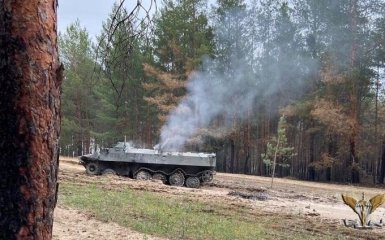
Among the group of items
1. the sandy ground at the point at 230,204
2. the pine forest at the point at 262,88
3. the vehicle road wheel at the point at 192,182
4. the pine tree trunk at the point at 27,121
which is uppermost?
the pine forest at the point at 262,88

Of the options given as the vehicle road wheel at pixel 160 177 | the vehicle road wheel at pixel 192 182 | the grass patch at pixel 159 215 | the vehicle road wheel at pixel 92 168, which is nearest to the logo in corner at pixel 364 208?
the grass patch at pixel 159 215

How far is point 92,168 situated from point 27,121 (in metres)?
19.2

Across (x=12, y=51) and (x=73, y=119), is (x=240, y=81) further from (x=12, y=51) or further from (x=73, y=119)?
(x=12, y=51)

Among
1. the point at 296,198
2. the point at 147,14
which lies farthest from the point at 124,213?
the point at 296,198

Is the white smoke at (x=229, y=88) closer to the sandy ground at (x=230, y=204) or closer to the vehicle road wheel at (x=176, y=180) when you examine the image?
the sandy ground at (x=230, y=204)

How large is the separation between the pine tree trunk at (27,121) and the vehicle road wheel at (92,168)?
19.0 meters

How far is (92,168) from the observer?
824 inches

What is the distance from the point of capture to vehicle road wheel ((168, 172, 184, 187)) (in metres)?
20.6

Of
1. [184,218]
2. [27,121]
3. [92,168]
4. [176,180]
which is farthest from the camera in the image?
[92,168]

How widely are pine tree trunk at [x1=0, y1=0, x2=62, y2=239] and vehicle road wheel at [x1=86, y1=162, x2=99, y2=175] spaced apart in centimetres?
1905

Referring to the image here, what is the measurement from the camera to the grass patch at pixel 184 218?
9.61 meters

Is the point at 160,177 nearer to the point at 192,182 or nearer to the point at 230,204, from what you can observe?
the point at 192,182

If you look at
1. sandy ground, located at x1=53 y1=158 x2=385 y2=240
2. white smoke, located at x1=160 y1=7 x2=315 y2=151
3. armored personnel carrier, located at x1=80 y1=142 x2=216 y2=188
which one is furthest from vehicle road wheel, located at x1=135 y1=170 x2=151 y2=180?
white smoke, located at x1=160 y1=7 x2=315 y2=151

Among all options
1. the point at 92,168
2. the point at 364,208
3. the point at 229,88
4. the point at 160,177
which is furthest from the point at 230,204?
the point at 229,88
